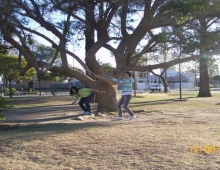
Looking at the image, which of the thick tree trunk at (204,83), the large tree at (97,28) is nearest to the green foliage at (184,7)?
the large tree at (97,28)

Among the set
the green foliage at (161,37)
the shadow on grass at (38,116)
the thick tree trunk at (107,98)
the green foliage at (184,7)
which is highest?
the green foliage at (184,7)

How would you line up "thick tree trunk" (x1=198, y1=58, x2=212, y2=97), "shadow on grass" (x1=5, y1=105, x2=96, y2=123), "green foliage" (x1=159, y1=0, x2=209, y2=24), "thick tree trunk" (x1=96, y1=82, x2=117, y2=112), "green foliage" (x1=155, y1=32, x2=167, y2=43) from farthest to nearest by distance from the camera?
"thick tree trunk" (x1=198, y1=58, x2=212, y2=97)
"thick tree trunk" (x1=96, y1=82, x2=117, y2=112)
"green foliage" (x1=155, y1=32, x2=167, y2=43)
"shadow on grass" (x1=5, y1=105, x2=96, y2=123)
"green foliage" (x1=159, y1=0, x2=209, y2=24)

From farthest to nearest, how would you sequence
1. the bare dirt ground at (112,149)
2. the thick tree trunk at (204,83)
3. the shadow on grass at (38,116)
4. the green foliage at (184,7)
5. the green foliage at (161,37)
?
the thick tree trunk at (204,83) → the green foliage at (161,37) → the shadow on grass at (38,116) → the green foliage at (184,7) → the bare dirt ground at (112,149)

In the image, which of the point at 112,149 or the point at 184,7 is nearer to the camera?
the point at 112,149

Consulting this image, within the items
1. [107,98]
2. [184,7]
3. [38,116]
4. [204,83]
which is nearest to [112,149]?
[184,7]

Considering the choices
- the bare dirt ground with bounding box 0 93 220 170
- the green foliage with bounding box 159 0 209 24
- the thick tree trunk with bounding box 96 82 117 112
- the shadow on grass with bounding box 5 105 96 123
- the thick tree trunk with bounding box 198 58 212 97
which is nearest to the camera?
the bare dirt ground with bounding box 0 93 220 170

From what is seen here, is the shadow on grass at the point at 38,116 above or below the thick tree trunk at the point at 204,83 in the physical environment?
below

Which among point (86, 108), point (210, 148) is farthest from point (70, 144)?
point (86, 108)

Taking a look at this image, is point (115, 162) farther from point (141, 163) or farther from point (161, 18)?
point (161, 18)

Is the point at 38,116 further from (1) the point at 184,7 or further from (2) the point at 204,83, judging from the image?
(2) the point at 204,83

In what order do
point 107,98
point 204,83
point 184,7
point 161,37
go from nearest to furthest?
point 184,7 < point 161,37 < point 107,98 < point 204,83

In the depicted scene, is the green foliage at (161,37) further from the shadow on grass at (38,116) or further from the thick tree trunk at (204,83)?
the thick tree trunk at (204,83)

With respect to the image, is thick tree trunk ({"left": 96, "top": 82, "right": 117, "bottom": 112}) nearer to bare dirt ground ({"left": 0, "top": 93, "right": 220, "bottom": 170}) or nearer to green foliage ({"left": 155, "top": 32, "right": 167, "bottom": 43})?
green foliage ({"left": 155, "top": 32, "right": 167, "bottom": 43})

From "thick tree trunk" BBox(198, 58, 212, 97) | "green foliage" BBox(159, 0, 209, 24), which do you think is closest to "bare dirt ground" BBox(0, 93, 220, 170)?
"green foliage" BBox(159, 0, 209, 24)
